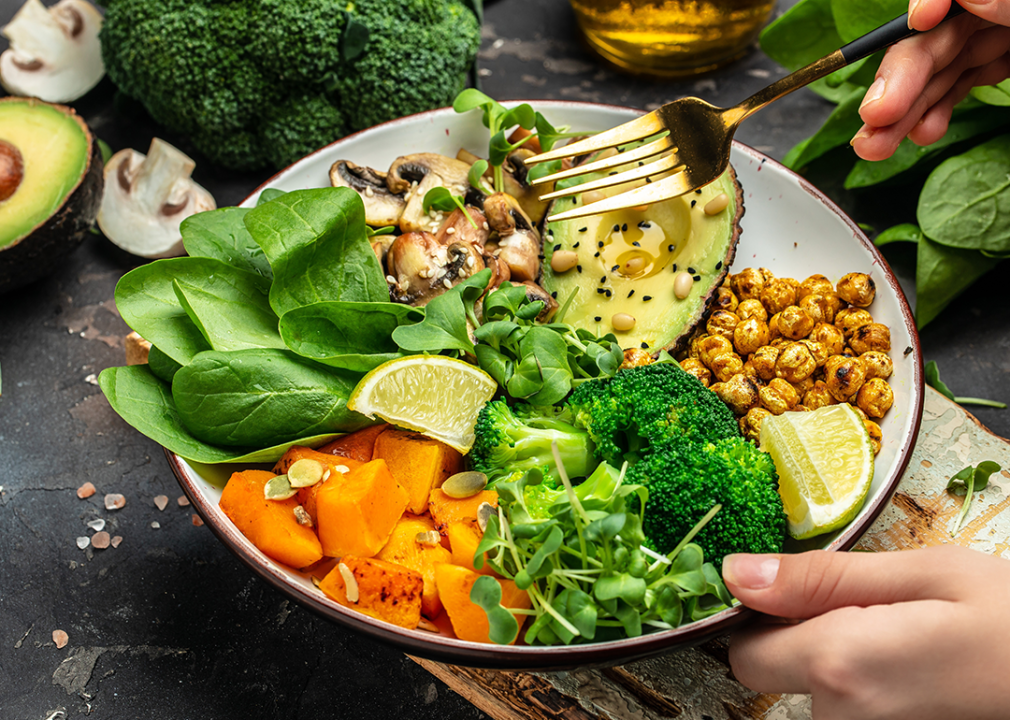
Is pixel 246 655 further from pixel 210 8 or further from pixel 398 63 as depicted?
pixel 210 8

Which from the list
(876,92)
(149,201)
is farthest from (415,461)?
(149,201)

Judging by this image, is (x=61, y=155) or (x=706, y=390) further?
(x=61, y=155)

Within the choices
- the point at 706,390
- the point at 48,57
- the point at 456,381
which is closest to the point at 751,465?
the point at 706,390

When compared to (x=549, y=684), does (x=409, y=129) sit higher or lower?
higher

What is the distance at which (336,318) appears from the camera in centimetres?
142

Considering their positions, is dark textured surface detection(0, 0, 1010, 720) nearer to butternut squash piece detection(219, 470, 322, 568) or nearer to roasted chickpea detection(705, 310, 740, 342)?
butternut squash piece detection(219, 470, 322, 568)

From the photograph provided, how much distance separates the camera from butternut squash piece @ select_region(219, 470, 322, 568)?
126 centimetres

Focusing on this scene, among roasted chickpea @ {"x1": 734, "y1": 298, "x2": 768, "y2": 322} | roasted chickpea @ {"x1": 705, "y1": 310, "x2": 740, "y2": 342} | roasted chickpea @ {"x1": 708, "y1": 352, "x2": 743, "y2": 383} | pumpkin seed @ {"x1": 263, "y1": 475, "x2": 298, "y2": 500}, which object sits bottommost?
pumpkin seed @ {"x1": 263, "y1": 475, "x2": 298, "y2": 500}

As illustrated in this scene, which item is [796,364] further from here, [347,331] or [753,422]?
[347,331]

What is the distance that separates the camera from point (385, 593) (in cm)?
120

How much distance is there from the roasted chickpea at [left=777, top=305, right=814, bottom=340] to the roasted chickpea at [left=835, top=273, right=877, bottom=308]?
102 mm

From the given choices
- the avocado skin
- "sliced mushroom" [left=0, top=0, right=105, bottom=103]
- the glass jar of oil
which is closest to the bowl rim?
the avocado skin

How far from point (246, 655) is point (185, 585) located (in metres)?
0.22

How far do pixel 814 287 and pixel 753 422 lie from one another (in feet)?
1.21
